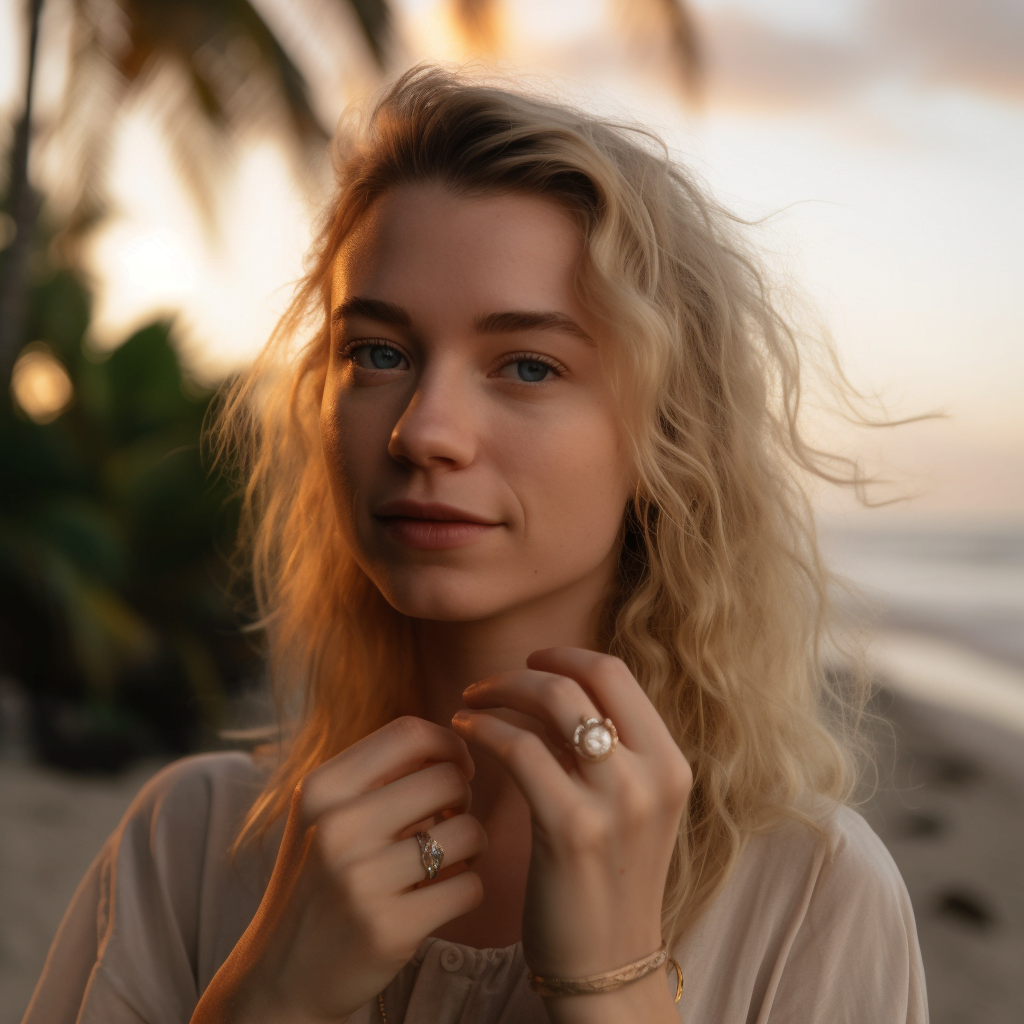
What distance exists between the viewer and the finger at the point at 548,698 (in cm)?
119

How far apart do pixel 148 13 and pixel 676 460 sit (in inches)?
325

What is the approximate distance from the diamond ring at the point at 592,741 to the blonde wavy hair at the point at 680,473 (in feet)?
1.22

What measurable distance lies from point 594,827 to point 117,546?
7.68m

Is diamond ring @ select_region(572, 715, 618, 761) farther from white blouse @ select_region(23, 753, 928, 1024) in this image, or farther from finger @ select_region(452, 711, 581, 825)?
white blouse @ select_region(23, 753, 928, 1024)

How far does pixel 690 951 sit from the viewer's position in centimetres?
144

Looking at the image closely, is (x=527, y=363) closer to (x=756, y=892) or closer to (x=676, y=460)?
(x=676, y=460)

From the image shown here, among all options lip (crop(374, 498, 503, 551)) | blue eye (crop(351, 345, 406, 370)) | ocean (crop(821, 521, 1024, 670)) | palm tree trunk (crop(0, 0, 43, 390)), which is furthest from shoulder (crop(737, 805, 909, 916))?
palm tree trunk (crop(0, 0, 43, 390))

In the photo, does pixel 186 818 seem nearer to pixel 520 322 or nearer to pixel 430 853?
pixel 430 853

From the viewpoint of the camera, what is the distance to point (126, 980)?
1624mm

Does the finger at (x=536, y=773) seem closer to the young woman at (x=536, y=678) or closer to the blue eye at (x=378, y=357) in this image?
the young woman at (x=536, y=678)

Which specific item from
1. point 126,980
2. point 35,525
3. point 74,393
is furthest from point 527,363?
point 74,393

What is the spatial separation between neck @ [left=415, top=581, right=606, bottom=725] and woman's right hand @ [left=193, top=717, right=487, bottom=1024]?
23 cm

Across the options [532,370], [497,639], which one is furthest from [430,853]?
[532,370]

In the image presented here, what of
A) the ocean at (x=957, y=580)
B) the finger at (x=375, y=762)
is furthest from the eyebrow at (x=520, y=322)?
the ocean at (x=957, y=580)
